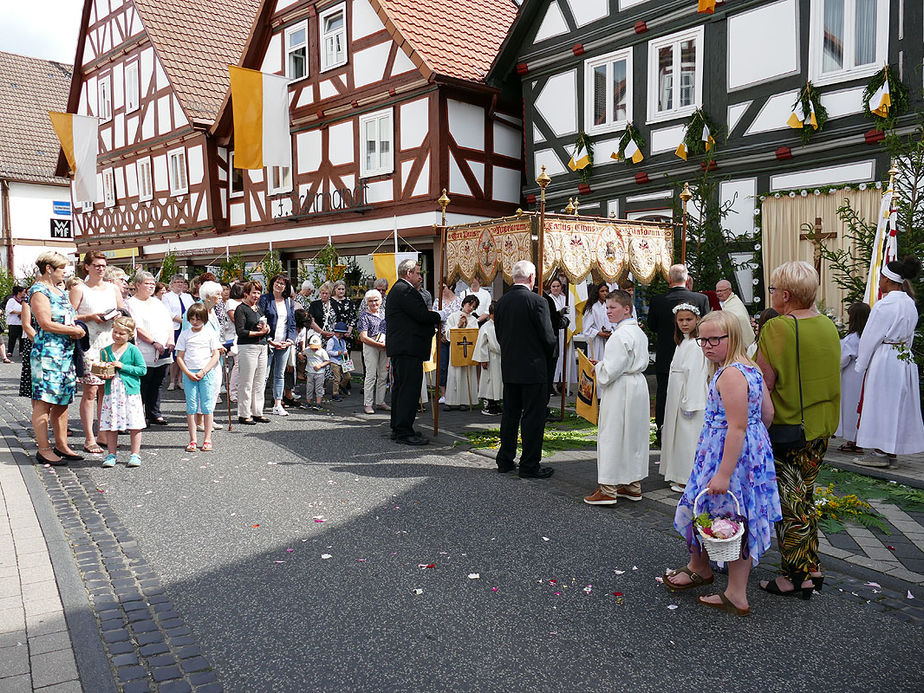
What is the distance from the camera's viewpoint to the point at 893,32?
10477mm

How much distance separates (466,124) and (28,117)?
33.9 metres

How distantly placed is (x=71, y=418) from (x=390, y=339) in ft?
15.5

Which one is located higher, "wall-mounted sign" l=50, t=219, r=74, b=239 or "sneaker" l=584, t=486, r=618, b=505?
"wall-mounted sign" l=50, t=219, r=74, b=239

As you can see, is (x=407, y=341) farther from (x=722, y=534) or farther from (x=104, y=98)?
(x=104, y=98)

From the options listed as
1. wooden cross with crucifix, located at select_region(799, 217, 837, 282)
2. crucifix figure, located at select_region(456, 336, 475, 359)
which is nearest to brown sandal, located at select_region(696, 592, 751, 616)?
crucifix figure, located at select_region(456, 336, 475, 359)

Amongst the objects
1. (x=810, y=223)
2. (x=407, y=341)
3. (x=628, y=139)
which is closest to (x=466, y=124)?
(x=628, y=139)

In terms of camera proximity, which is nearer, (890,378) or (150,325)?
(890,378)

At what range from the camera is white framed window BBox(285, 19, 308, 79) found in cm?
1933

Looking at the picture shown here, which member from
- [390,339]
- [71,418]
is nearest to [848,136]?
[390,339]

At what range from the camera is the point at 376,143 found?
17484 millimetres

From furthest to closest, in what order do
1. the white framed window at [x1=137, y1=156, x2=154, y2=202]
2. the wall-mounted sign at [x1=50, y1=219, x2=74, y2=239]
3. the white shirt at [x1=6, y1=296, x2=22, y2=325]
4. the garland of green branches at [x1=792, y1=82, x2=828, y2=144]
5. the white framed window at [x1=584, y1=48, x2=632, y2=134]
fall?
the wall-mounted sign at [x1=50, y1=219, x2=74, y2=239] < the white framed window at [x1=137, y1=156, x2=154, y2=202] < the white shirt at [x1=6, y1=296, x2=22, y2=325] < the white framed window at [x1=584, y1=48, x2=632, y2=134] < the garland of green branches at [x1=792, y1=82, x2=828, y2=144]

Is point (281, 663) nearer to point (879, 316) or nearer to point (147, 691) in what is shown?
point (147, 691)

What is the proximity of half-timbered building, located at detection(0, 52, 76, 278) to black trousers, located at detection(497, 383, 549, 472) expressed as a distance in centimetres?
3711

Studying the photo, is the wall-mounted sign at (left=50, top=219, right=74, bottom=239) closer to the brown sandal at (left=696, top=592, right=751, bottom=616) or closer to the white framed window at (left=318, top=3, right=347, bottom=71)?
the white framed window at (left=318, top=3, right=347, bottom=71)
